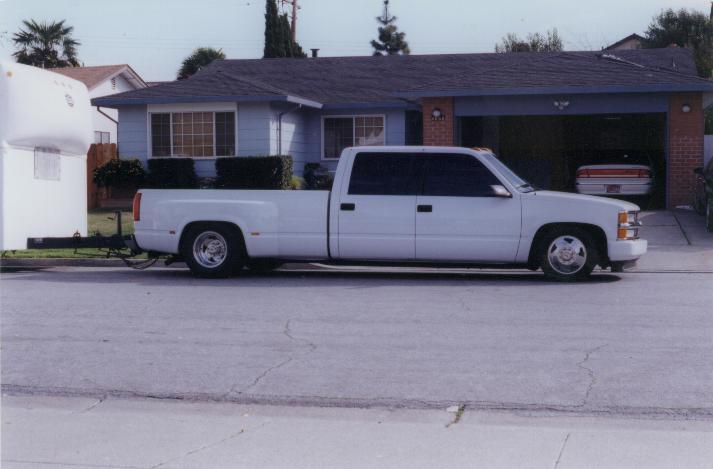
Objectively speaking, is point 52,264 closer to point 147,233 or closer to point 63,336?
point 147,233

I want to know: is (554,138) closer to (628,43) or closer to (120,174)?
(120,174)

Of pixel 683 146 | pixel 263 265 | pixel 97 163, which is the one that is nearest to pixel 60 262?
pixel 263 265

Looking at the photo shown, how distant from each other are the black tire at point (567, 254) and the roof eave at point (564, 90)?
10.1m

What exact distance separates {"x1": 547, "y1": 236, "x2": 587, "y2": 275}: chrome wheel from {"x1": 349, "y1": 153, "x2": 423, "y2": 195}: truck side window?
1996mm

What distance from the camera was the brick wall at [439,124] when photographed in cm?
2372

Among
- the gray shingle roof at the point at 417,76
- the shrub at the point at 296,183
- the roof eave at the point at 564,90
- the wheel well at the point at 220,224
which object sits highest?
the gray shingle roof at the point at 417,76

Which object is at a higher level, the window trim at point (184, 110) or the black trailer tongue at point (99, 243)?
the window trim at point (184, 110)

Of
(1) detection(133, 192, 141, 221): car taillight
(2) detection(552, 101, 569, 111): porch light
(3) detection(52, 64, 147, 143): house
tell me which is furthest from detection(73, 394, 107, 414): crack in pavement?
(3) detection(52, 64, 147, 143): house

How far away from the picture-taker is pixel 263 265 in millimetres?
14523

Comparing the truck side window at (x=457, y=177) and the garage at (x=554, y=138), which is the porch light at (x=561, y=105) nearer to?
the garage at (x=554, y=138)

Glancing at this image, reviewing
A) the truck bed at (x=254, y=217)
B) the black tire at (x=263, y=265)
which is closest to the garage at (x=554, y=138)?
the black tire at (x=263, y=265)

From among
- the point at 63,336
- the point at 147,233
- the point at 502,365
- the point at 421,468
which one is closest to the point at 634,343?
the point at 502,365

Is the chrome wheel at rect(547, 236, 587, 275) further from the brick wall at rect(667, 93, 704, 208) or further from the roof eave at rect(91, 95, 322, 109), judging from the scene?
the roof eave at rect(91, 95, 322, 109)

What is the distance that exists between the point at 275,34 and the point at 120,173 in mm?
18664
